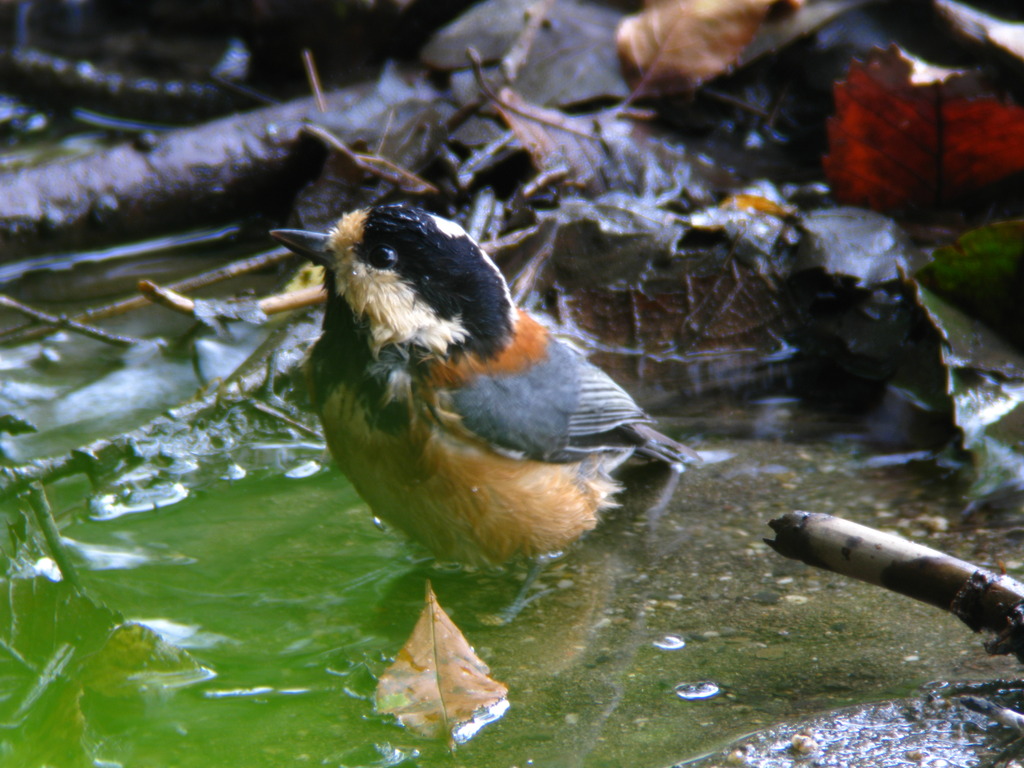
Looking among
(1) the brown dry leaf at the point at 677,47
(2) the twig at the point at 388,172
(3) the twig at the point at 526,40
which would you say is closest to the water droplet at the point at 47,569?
(2) the twig at the point at 388,172

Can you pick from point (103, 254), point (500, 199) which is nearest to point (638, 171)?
point (500, 199)

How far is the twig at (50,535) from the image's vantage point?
2.61 meters

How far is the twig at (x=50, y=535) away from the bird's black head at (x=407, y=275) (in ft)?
3.06

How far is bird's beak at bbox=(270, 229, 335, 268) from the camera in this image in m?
3.05

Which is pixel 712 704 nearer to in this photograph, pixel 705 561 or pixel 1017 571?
pixel 705 561

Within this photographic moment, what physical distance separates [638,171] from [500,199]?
2.16ft

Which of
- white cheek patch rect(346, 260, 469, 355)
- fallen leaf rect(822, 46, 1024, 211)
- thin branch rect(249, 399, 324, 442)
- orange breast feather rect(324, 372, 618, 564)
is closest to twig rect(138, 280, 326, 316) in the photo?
thin branch rect(249, 399, 324, 442)

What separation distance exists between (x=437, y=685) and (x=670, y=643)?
2.12 ft

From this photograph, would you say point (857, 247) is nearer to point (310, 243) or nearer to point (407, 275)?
point (407, 275)

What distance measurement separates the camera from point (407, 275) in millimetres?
2975

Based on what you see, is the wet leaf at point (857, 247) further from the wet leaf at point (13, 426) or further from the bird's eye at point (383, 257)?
the wet leaf at point (13, 426)

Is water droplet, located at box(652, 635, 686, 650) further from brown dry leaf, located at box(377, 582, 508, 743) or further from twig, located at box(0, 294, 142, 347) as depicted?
twig, located at box(0, 294, 142, 347)

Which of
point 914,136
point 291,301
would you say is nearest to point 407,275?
point 291,301

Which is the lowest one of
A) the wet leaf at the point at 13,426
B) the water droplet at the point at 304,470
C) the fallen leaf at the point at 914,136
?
the water droplet at the point at 304,470
